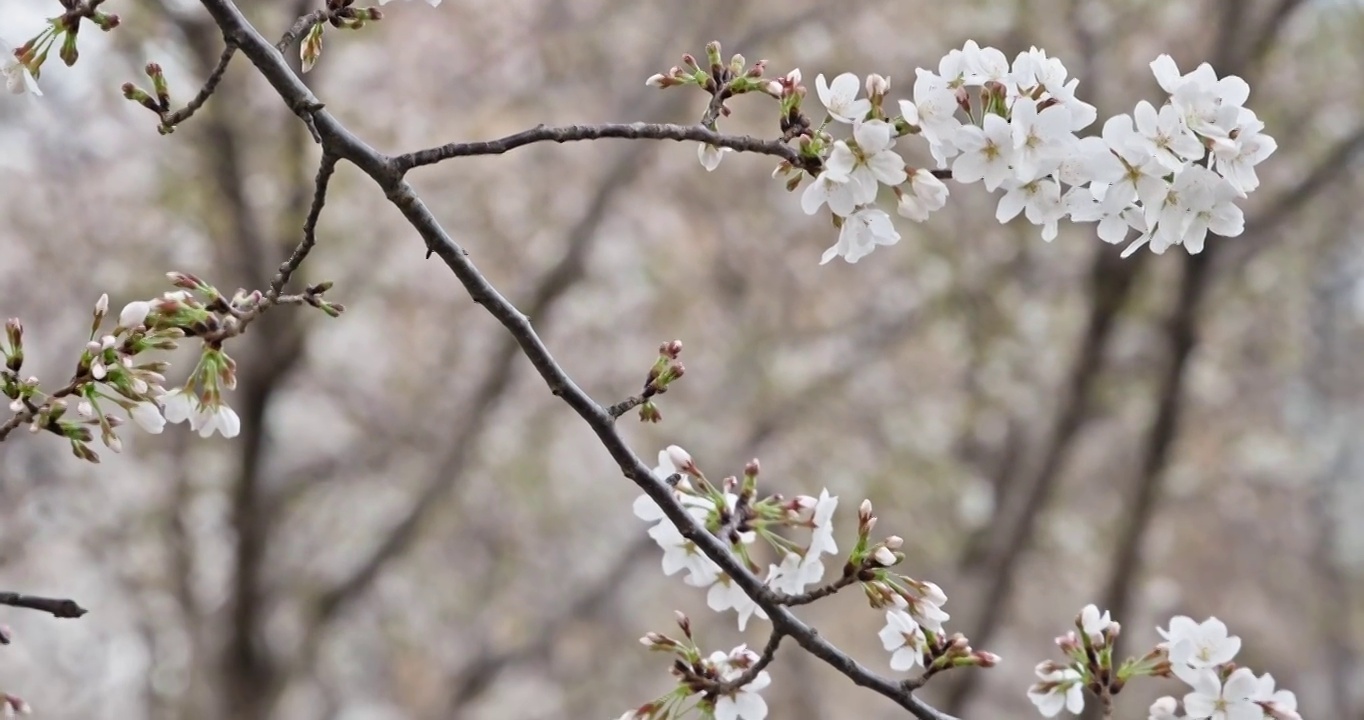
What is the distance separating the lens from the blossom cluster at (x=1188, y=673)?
5.13 feet

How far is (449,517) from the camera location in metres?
7.12

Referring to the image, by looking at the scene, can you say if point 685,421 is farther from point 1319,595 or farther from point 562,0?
point 1319,595

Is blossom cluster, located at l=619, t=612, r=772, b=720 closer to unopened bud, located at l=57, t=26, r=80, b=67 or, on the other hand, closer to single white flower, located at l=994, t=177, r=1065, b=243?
single white flower, located at l=994, t=177, r=1065, b=243

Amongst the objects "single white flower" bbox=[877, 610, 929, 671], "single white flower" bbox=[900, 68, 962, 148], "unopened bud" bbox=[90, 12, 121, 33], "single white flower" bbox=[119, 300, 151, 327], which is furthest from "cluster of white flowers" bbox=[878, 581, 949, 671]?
"unopened bud" bbox=[90, 12, 121, 33]

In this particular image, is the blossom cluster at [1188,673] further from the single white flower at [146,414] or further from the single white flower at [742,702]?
the single white flower at [146,414]

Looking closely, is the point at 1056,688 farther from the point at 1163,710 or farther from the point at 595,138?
the point at 595,138

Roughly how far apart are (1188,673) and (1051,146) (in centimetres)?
70

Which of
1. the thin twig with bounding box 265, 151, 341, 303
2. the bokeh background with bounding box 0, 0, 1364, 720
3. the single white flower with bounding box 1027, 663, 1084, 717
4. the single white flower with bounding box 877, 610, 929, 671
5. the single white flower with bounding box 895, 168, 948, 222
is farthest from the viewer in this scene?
the bokeh background with bounding box 0, 0, 1364, 720

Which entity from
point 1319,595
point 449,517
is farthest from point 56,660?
point 1319,595

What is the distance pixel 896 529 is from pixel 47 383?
4.51 meters

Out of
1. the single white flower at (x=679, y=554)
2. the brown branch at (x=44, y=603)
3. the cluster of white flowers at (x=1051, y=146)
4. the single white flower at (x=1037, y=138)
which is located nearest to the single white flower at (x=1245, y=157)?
the cluster of white flowers at (x=1051, y=146)

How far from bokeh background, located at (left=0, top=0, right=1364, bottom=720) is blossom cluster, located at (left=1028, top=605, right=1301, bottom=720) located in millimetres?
3172

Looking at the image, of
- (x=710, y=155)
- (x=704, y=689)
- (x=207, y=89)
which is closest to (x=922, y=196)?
(x=710, y=155)

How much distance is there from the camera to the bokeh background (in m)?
4.93
